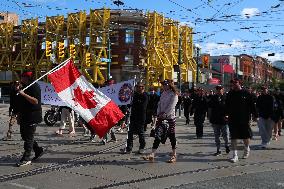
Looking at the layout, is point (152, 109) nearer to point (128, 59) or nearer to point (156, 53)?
point (156, 53)

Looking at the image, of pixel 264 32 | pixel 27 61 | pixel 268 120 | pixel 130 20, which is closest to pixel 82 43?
pixel 130 20

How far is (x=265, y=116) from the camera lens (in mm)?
12336

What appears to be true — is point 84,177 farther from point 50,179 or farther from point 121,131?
point 121,131

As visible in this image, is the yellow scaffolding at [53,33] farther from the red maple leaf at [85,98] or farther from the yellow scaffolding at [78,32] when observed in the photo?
the red maple leaf at [85,98]

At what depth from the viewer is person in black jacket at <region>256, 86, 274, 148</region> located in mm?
12281

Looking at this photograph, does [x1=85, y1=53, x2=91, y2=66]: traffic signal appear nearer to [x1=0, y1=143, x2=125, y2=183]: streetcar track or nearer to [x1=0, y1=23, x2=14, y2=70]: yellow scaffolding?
[x1=0, y1=23, x2=14, y2=70]: yellow scaffolding

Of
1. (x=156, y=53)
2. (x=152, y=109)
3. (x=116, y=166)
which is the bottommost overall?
(x=116, y=166)

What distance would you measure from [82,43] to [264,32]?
32760 millimetres

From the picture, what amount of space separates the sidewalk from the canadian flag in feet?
2.53

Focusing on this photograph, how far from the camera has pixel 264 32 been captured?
28688mm

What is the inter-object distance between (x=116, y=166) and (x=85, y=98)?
186 centimetres

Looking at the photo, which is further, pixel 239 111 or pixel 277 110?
pixel 277 110

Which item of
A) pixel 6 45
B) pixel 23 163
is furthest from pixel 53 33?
pixel 23 163

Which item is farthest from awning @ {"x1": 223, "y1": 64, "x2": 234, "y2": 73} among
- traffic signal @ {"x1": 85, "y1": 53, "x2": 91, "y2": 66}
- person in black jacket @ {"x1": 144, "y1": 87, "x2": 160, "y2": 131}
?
person in black jacket @ {"x1": 144, "y1": 87, "x2": 160, "y2": 131}
